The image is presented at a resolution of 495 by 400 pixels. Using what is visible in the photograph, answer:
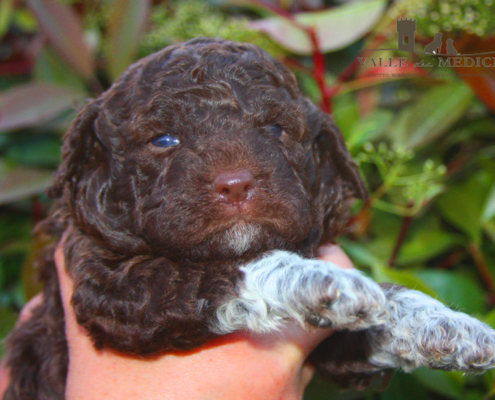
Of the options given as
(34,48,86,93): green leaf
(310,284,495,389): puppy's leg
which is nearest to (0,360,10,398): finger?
(310,284,495,389): puppy's leg

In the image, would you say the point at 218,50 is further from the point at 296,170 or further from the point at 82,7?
the point at 82,7

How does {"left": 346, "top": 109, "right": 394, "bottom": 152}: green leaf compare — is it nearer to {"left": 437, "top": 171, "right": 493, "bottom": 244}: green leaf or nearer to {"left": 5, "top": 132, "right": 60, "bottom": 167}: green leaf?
{"left": 437, "top": 171, "right": 493, "bottom": 244}: green leaf

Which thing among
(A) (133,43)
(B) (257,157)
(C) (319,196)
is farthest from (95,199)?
(A) (133,43)

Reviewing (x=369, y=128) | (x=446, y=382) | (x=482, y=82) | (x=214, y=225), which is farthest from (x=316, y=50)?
(x=446, y=382)

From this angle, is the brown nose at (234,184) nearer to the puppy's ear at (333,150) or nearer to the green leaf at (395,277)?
the puppy's ear at (333,150)

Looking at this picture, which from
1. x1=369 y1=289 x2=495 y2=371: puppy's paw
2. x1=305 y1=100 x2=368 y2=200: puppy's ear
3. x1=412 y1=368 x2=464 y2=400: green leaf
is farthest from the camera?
x1=412 y1=368 x2=464 y2=400: green leaf

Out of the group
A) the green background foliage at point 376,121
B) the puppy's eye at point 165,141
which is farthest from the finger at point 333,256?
the puppy's eye at point 165,141
